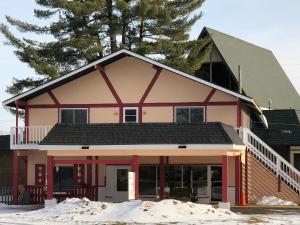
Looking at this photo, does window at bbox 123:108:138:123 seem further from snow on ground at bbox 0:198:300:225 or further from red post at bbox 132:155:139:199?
snow on ground at bbox 0:198:300:225

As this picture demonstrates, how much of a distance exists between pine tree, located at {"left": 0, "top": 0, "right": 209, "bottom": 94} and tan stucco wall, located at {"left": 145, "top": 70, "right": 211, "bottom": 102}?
38.1ft

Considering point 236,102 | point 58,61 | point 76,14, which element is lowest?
point 236,102

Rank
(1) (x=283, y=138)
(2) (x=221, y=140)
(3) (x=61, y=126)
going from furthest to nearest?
(1) (x=283, y=138)
(3) (x=61, y=126)
(2) (x=221, y=140)

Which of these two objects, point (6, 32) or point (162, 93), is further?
point (6, 32)

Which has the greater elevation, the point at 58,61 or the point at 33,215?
the point at 58,61

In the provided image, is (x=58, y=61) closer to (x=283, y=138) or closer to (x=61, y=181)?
(x=61, y=181)

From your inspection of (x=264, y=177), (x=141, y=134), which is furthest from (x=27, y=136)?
(x=264, y=177)

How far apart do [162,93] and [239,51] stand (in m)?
16.1

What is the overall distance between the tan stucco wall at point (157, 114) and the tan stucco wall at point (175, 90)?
44cm

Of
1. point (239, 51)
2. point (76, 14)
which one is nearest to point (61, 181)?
point (76, 14)

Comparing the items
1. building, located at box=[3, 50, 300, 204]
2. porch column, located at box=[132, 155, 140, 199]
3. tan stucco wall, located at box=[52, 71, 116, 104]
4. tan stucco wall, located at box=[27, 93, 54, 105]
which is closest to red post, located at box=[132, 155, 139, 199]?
porch column, located at box=[132, 155, 140, 199]

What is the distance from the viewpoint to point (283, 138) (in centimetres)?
3688

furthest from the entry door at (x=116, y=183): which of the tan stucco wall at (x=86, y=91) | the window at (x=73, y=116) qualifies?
the tan stucco wall at (x=86, y=91)

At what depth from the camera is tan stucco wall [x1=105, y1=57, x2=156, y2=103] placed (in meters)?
33.2
